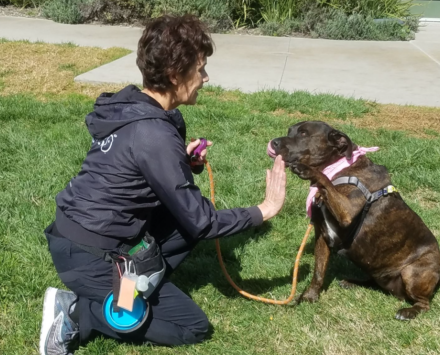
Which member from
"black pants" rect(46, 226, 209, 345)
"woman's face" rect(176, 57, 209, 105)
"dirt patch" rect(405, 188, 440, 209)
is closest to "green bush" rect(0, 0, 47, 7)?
"dirt patch" rect(405, 188, 440, 209)

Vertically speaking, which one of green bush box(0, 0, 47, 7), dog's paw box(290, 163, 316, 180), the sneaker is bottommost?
green bush box(0, 0, 47, 7)

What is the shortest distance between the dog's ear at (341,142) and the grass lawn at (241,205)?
929 mm

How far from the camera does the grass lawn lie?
3.24 m

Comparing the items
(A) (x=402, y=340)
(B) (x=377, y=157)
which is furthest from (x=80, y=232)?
(B) (x=377, y=157)

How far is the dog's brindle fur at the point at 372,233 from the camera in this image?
138 inches

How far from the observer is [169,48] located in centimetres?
296

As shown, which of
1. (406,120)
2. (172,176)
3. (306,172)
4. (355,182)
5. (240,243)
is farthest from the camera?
(406,120)

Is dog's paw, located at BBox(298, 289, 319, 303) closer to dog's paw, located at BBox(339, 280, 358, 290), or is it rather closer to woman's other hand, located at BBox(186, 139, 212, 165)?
dog's paw, located at BBox(339, 280, 358, 290)

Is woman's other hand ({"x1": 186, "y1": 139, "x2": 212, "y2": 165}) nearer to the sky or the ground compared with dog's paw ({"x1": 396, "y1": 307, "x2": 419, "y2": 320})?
nearer to the sky

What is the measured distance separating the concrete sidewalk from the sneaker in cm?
517

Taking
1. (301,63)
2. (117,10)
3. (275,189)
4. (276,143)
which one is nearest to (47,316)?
(275,189)

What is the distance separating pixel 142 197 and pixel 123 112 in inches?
18.1

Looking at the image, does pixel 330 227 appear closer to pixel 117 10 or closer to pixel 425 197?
pixel 425 197

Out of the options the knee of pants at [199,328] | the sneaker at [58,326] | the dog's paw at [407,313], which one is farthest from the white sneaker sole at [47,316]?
the dog's paw at [407,313]
